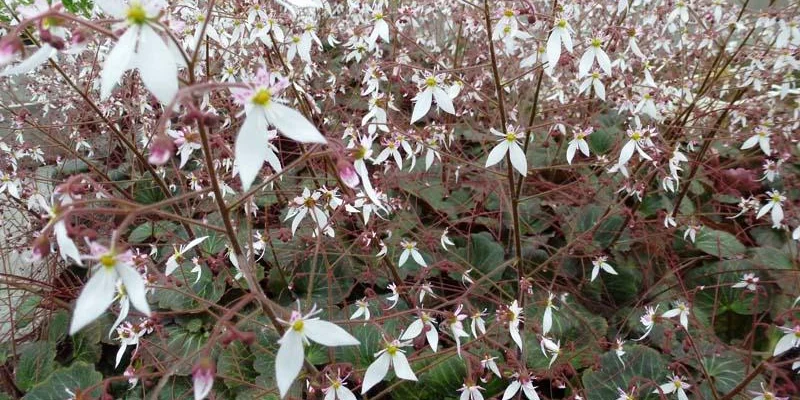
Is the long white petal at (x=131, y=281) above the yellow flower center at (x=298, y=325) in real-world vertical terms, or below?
above

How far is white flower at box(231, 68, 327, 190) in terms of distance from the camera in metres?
0.58

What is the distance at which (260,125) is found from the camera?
0.60 m

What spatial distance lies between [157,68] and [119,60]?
45 millimetres

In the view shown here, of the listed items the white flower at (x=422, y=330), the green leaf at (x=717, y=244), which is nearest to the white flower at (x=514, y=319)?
the white flower at (x=422, y=330)

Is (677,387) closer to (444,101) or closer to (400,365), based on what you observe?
(400,365)

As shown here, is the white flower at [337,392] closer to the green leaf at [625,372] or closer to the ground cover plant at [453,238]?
the ground cover plant at [453,238]

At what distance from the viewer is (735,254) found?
1.73 metres

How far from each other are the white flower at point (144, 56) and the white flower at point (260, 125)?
0.08m

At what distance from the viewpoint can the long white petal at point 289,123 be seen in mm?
606

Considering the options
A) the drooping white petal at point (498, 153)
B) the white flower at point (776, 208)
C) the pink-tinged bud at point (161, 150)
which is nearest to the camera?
the pink-tinged bud at point (161, 150)

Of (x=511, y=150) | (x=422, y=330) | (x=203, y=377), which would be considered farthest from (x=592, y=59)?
(x=203, y=377)

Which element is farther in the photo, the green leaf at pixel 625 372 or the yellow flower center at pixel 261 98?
the green leaf at pixel 625 372

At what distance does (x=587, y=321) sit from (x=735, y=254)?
0.61m

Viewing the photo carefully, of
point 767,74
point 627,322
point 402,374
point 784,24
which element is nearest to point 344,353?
point 402,374
